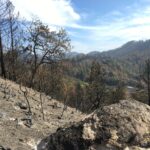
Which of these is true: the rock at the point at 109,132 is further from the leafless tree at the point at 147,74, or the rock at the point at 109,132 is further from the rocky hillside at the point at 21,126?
the leafless tree at the point at 147,74

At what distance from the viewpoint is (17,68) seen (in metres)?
37.5

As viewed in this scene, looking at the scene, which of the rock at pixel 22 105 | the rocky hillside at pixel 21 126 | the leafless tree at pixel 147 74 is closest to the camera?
the rocky hillside at pixel 21 126

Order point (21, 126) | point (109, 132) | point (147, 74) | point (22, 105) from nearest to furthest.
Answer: point (109, 132)
point (21, 126)
point (22, 105)
point (147, 74)

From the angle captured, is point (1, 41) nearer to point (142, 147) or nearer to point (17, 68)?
point (17, 68)

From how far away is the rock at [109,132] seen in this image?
741 centimetres

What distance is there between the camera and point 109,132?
24.4 ft

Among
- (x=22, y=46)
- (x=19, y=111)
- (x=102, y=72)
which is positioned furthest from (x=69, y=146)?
(x=102, y=72)

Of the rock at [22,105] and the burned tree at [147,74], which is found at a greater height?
the burned tree at [147,74]

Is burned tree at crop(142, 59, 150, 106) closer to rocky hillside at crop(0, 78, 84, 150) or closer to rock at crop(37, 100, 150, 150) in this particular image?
rocky hillside at crop(0, 78, 84, 150)

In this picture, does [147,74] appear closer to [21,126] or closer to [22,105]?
[22,105]

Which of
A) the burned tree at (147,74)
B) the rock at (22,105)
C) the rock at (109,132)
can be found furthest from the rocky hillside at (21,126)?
the burned tree at (147,74)

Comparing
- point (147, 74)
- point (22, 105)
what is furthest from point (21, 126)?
point (147, 74)

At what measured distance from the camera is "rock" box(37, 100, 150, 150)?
7.41 meters

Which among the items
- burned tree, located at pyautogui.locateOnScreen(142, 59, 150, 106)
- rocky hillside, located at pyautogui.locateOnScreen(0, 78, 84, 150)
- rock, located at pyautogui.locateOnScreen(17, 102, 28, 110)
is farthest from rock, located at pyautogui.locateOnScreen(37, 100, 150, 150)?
burned tree, located at pyautogui.locateOnScreen(142, 59, 150, 106)
